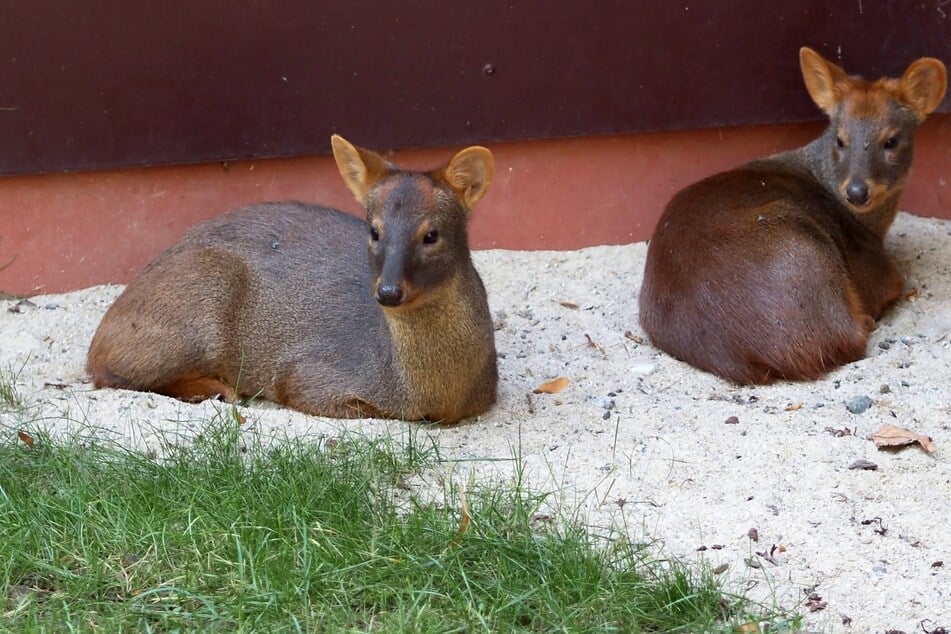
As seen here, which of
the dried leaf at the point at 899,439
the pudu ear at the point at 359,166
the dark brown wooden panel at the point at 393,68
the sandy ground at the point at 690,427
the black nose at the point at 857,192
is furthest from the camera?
the dark brown wooden panel at the point at 393,68

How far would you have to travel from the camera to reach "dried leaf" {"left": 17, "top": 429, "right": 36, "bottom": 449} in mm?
5504

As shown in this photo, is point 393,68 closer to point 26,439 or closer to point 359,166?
point 359,166

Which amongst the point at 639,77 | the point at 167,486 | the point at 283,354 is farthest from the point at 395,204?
the point at 639,77

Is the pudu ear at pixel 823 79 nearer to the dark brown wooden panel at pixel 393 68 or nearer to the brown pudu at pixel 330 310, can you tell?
the dark brown wooden panel at pixel 393 68

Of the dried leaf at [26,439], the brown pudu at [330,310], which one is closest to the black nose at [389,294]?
the brown pudu at [330,310]

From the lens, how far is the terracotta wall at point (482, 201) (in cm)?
761

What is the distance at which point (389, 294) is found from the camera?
561cm

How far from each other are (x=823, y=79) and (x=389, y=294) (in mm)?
3266

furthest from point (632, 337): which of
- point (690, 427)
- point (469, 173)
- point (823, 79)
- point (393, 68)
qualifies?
point (393, 68)

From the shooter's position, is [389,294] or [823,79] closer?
[389,294]

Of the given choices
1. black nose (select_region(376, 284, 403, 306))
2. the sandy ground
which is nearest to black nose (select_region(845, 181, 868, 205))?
the sandy ground

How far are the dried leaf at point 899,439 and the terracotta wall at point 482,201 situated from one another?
2.72m

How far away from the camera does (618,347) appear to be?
7.12m

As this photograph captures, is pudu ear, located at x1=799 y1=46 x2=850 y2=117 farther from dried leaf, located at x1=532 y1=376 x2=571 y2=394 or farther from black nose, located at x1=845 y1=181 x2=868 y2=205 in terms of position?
dried leaf, located at x1=532 y1=376 x2=571 y2=394
